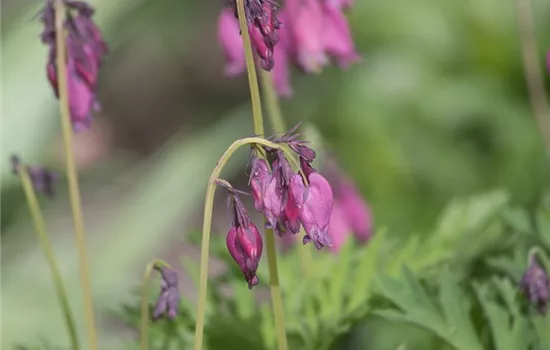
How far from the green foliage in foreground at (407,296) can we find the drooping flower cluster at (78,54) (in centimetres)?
51

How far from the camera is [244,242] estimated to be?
4.16ft

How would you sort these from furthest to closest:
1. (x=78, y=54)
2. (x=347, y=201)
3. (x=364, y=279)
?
(x=347, y=201) < (x=364, y=279) < (x=78, y=54)

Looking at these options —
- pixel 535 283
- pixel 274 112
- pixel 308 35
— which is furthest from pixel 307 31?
pixel 535 283

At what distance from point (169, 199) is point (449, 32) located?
161 cm

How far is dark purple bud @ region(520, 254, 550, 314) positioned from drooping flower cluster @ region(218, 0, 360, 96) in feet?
2.36

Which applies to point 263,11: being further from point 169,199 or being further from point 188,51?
point 188,51

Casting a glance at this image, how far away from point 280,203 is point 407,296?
60 centimetres

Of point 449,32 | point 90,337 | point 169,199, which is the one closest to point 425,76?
point 449,32

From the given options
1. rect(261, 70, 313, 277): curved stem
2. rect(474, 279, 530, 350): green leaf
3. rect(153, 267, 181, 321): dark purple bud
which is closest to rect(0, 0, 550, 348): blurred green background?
rect(261, 70, 313, 277): curved stem

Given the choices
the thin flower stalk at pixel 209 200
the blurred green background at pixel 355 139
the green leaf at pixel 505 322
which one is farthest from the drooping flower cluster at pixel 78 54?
the blurred green background at pixel 355 139

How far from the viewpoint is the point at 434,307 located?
178 cm

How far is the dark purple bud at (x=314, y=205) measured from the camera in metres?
1.25

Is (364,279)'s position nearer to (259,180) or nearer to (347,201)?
(347,201)

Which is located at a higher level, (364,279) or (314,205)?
(314,205)
